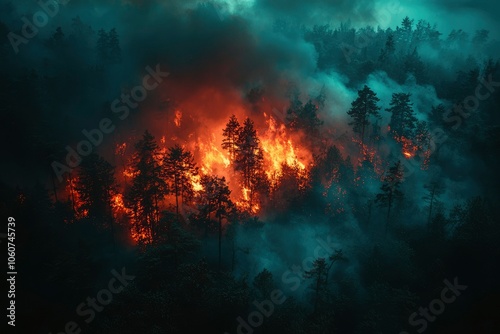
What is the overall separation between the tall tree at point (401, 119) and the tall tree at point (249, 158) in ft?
106

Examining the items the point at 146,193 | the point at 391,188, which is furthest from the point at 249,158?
the point at 391,188

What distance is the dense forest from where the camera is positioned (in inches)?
1713

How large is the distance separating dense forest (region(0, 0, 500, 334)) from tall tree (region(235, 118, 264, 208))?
511 mm

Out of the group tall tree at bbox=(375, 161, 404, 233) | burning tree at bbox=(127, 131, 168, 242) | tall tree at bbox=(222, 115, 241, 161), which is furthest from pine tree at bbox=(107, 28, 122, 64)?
tall tree at bbox=(375, 161, 404, 233)

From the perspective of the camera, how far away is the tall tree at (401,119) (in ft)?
256

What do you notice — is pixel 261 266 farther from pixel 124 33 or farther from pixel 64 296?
pixel 124 33

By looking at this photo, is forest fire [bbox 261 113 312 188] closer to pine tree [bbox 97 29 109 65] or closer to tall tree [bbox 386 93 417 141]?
tall tree [bbox 386 93 417 141]

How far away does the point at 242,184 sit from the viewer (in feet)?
236

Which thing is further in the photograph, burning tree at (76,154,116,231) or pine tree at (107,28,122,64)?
pine tree at (107,28,122,64)

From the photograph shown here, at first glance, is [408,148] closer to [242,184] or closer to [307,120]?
[307,120]

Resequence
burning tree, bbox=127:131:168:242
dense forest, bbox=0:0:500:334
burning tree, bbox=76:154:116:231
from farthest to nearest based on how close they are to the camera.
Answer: burning tree, bbox=76:154:116:231 → burning tree, bbox=127:131:168:242 → dense forest, bbox=0:0:500:334

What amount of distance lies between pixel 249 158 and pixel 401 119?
36.8 m

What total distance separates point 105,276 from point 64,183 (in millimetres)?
24204

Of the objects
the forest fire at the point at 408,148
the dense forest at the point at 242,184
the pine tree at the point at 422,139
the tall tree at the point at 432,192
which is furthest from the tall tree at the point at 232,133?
the pine tree at the point at 422,139
